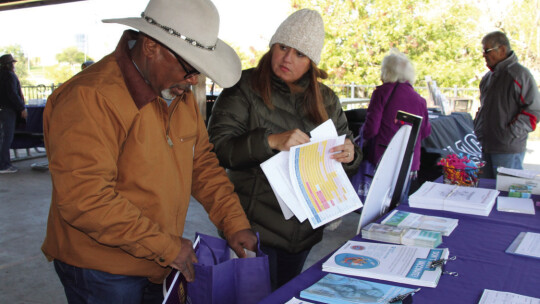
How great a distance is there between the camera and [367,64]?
14297 millimetres

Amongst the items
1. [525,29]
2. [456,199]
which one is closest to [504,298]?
[456,199]

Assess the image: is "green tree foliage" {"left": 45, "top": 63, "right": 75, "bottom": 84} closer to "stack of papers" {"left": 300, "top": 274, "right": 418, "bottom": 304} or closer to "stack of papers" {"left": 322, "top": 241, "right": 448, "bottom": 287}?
"stack of papers" {"left": 322, "top": 241, "right": 448, "bottom": 287}

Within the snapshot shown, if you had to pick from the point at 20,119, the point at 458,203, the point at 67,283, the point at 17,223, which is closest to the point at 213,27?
the point at 67,283

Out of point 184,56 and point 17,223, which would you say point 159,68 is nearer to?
point 184,56

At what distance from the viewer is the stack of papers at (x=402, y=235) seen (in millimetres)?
1465

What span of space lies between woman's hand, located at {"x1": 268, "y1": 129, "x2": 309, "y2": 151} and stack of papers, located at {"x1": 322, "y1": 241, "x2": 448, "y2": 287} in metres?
0.37

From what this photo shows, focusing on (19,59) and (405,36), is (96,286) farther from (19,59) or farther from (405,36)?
(19,59)

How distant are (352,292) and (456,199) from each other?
3.42 feet

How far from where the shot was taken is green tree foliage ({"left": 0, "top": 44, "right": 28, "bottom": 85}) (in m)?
18.2

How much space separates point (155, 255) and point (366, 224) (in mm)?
824

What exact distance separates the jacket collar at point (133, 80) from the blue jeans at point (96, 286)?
47cm

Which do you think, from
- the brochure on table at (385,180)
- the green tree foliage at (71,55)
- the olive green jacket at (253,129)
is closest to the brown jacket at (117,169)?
the olive green jacket at (253,129)

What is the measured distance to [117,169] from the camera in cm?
118

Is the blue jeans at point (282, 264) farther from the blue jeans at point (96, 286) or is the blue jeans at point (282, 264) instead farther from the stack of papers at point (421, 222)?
the blue jeans at point (96, 286)
